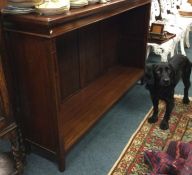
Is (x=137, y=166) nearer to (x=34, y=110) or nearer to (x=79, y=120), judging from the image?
(x=79, y=120)

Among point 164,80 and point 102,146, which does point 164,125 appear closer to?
point 164,80

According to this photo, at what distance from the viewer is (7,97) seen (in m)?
1.37

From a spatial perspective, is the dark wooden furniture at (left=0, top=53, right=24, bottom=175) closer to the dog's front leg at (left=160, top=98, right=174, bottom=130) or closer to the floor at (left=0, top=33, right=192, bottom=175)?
the floor at (left=0, top=33, right=192, bottom=175)

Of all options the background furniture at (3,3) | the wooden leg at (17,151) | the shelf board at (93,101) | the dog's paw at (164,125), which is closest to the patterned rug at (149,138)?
the dog's paw at (164,125)

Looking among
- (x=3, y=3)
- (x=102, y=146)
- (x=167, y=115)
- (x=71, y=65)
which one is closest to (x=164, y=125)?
(x=167, y=115)

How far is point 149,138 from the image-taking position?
80.4 inches

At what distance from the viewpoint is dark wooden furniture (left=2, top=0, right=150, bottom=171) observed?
1.38 m

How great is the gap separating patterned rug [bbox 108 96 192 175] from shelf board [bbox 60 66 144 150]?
319 millimetres

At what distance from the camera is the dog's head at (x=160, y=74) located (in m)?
2.01

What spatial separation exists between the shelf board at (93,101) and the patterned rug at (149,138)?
0.32 meters

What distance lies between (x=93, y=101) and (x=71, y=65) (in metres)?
0.36

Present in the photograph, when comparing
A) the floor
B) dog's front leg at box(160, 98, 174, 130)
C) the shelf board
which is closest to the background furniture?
the shelf board

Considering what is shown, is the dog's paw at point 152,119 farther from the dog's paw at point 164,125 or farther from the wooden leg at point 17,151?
the wooden leg at point 17,151

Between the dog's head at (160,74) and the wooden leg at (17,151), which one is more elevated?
the dog's head at (160,74)
